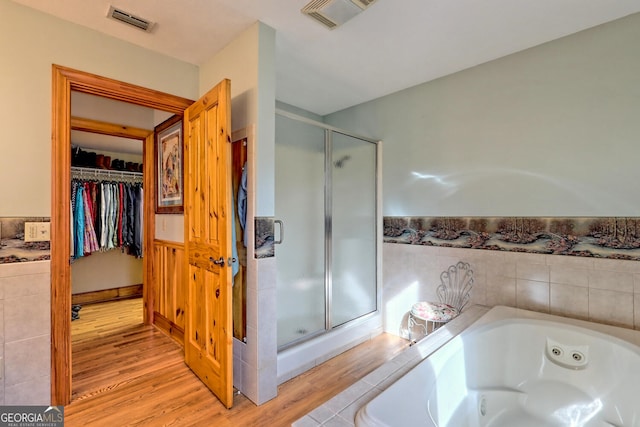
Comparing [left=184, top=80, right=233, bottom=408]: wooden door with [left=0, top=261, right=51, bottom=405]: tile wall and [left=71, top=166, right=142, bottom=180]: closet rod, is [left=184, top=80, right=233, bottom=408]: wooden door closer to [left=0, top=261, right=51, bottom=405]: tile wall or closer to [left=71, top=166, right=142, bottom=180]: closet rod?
[left=0, top=261, right=51, bottom=405]: tile wall

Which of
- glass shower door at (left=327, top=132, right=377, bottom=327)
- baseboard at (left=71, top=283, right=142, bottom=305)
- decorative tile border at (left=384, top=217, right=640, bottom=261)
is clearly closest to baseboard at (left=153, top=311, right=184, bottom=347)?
glass shower door at (left=327, top=132, right=377, bottom=327)

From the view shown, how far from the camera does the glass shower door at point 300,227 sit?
2.54m

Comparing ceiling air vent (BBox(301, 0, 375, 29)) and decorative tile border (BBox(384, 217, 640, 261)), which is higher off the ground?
ceiling air vent (BBox(301, 0, 375, 29))

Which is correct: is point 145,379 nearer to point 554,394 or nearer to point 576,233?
point 554,394

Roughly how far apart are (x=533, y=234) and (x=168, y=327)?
334cm

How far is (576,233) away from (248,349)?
2358mm

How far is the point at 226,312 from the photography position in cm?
183

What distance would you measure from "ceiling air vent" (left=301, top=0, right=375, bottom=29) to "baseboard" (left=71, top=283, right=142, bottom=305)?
174 inches

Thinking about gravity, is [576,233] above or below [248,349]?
above

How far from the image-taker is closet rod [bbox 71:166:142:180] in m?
3.78

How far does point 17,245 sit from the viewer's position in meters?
1.68

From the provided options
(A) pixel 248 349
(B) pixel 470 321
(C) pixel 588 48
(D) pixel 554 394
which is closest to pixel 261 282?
(A) pixel 248 349

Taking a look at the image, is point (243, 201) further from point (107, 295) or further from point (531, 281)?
point (107, 295)

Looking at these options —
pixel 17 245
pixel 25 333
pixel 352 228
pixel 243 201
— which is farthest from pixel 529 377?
pixel 17 245
